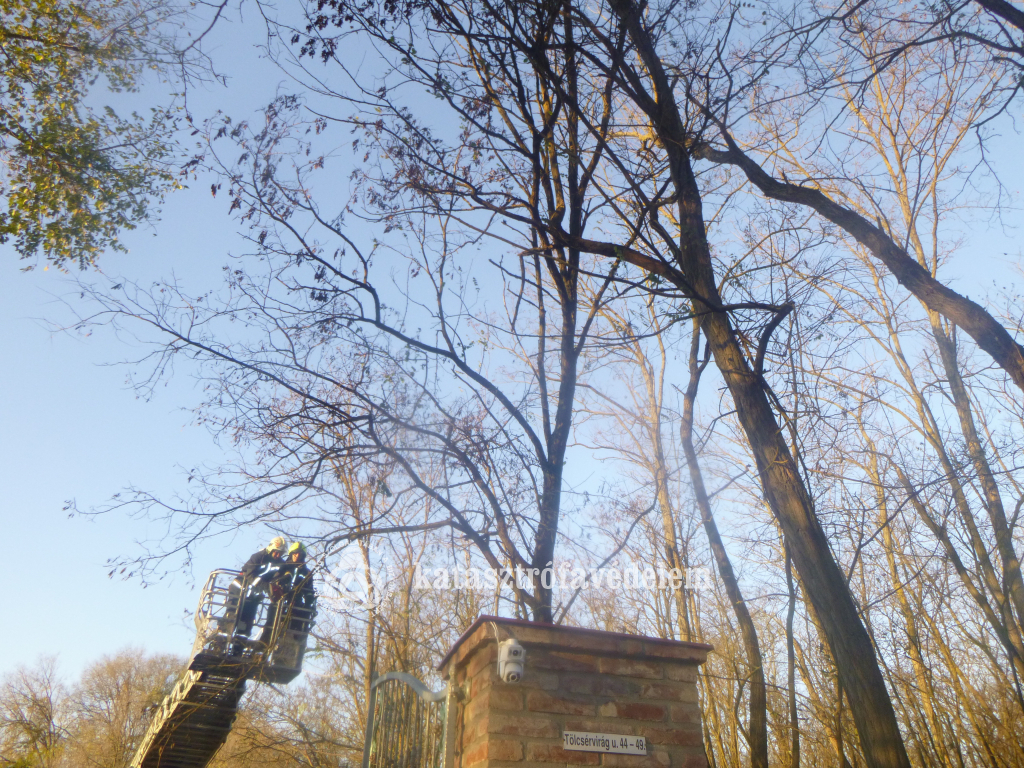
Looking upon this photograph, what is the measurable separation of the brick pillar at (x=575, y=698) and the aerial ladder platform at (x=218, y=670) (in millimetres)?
3895

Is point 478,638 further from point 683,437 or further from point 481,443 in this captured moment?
point 683,437

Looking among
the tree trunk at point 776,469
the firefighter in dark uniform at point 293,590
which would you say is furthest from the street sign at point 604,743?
the firefighter in dark uniform at point 293,590

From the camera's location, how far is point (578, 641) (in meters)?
3.30

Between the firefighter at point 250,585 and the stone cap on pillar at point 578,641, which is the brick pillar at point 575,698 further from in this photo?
the firefighter at point 250,585

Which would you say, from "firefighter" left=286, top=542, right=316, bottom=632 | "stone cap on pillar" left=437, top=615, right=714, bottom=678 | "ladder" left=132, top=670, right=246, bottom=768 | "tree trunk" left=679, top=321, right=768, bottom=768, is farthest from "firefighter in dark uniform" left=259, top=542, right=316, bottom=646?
"tree trunk" left=679, top=321, right=768, bottom=768

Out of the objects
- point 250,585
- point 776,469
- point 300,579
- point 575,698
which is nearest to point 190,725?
point 250,585

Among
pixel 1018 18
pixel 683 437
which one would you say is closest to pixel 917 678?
pixel 683 437

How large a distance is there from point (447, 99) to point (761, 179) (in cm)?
298

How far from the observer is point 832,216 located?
5398 millimetres

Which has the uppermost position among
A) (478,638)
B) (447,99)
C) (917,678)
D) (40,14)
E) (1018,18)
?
(40,14)

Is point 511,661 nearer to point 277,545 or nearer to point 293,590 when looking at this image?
point 293,590

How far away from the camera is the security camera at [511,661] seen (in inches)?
120

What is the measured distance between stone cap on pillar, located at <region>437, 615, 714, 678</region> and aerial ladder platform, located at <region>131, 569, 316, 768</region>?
3.84 m

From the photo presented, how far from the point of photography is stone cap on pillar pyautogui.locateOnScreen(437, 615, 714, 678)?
10.5ft
